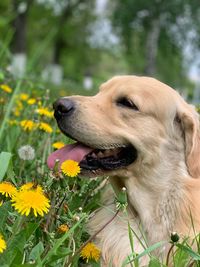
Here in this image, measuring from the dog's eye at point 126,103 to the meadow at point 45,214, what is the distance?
57 cm

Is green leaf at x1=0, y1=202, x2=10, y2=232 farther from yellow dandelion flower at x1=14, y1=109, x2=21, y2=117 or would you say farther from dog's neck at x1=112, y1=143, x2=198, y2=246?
yellow dandelion flower at x1=14, y1=109, x2=21, y2=117

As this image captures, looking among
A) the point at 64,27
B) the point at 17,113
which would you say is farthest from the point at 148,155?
the point at 64,27

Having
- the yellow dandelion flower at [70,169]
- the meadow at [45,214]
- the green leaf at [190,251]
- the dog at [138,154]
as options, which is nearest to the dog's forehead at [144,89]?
the dog at [138,154]

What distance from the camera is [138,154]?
3.28 m

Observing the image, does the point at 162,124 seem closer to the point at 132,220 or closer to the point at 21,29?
the point at 132,220

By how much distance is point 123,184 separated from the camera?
338 cm

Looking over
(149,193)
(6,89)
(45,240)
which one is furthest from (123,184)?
(6,89)

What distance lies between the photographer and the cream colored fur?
3174 mm

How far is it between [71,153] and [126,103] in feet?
1.64

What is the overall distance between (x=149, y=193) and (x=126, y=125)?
1.51 ft

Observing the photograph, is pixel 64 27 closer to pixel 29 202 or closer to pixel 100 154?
pixel 100 154

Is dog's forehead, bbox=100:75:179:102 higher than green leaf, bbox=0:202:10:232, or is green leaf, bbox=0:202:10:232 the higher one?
dog's forehead, bbox=100:75:179:102

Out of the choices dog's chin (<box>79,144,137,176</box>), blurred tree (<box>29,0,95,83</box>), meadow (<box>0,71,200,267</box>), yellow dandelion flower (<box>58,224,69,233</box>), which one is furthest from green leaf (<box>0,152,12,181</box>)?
blurred tree (<box>29,0,95,83</box>)

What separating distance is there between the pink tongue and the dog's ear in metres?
0.62
